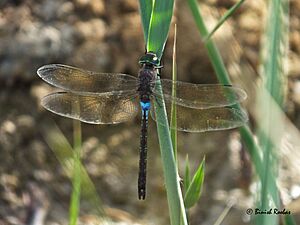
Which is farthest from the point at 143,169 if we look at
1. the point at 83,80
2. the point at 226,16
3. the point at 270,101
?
the point at 270,101

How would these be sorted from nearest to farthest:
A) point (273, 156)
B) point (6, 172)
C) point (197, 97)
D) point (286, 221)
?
point (273, 156), point (286, 221), point (197, 97), point (6, 172)

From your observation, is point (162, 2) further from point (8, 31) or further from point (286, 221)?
point (8, 31)

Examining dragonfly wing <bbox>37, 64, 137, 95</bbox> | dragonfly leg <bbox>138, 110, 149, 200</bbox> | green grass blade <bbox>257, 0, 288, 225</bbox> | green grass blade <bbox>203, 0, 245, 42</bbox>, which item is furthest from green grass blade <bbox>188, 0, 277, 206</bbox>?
dragonfly wing <bbox>37, 64, 137, 95</bbox>

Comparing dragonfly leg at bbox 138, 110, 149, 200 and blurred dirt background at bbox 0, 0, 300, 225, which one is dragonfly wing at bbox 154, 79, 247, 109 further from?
blurred dirt background at bbox 0, 0, 300, 225

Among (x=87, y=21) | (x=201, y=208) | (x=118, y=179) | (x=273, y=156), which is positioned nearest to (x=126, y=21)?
(x=87, y=21)

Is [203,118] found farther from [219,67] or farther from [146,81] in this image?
[219,67]

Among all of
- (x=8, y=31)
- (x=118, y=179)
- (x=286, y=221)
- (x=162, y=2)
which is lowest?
(x=286, y=221)

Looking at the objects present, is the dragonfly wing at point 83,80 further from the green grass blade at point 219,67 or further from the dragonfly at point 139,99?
the green grass blade at point 219,67
